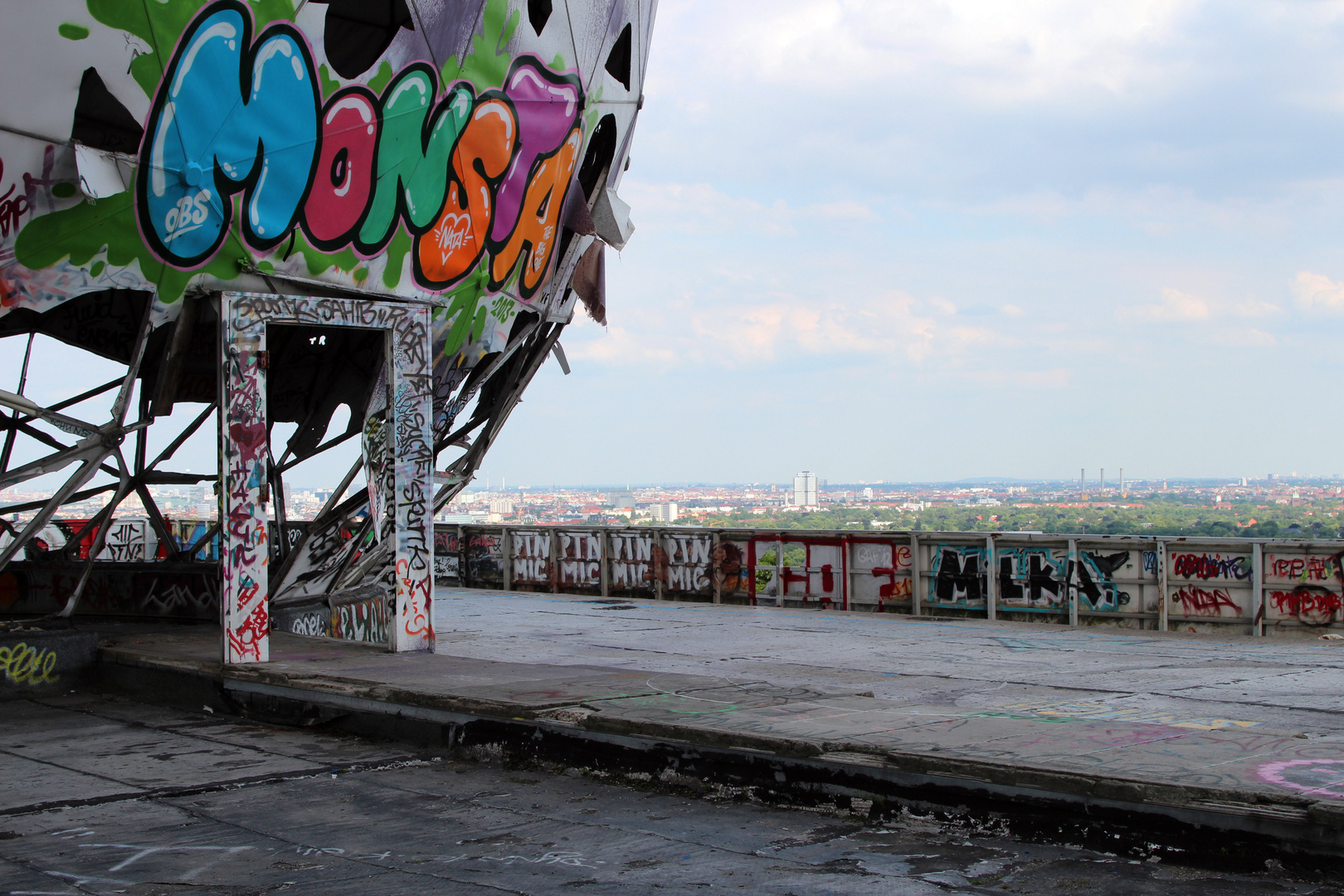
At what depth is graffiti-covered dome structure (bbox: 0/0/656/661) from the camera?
958cm

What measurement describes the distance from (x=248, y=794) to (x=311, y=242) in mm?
5763

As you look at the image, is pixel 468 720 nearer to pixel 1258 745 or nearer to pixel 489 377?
pixel 1258 745

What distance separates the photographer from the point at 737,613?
1908 cm

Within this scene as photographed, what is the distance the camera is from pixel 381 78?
10984 mm

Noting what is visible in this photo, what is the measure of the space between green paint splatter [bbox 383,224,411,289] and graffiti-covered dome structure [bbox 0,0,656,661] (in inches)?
0.8

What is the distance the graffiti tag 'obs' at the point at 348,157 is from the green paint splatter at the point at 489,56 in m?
0.11

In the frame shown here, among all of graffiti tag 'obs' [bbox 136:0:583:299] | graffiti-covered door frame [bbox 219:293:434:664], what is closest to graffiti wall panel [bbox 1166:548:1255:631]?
graffiti tag 'obs' [bbox 136:0:583:299]

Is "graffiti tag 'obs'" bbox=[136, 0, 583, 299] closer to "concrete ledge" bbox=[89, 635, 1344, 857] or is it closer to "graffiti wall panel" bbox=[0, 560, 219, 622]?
"concrete ledge" bbox=[89, 635, 1344, 857]

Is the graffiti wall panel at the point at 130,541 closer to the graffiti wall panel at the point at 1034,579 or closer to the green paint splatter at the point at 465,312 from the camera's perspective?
the green paint splatter at the point at 465,312

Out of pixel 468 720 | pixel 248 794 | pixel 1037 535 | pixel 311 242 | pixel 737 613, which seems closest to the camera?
pixel 248 794

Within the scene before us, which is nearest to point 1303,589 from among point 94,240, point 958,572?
point 958,572

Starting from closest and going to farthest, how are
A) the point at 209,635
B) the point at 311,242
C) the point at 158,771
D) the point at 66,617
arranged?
1. the point at 158,771
2. the point at 311,242
3. the point at 66,617
4. the point at 209,635

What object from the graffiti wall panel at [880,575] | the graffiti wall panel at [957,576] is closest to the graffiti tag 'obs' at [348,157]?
the graffiti wall panel at [880,575]

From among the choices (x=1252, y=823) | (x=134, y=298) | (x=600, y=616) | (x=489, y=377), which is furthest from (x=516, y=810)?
(x=600, y=616)
